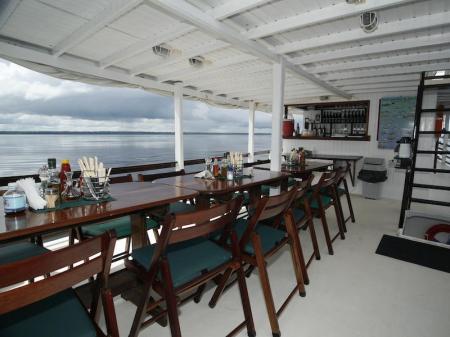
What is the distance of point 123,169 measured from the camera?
3395 mm

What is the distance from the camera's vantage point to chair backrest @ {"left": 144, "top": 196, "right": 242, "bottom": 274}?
1.10m

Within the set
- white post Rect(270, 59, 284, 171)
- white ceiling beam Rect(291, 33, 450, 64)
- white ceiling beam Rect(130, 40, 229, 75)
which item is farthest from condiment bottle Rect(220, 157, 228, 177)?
white ceiling beam Rect(291, 33, 450, 64)

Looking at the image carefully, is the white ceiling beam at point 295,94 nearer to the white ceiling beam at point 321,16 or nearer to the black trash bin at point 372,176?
the black trash bin at point 372,176

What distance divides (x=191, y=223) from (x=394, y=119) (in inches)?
230

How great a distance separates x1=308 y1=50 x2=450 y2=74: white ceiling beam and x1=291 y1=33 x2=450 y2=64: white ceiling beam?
1.59 feet

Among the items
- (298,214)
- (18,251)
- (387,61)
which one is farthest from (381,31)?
(18,251)

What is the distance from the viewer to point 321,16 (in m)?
2.12

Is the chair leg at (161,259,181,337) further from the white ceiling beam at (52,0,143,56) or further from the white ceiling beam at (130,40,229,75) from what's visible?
the white ceiling beam at (130,40,229,75)

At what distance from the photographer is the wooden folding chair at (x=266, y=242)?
1496mm

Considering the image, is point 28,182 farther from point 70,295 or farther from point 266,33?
point 266,33

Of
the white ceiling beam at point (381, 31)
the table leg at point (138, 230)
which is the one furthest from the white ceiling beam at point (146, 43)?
the table leg at point (138, 230)

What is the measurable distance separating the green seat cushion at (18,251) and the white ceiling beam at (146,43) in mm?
2175

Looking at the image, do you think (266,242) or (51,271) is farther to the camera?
(266,242)

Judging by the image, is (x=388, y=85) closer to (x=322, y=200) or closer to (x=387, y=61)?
(x=387, y=61)
